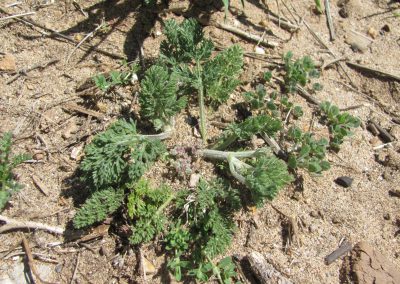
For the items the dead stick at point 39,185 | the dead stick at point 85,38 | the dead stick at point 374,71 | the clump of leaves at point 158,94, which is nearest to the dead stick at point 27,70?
the dead stick at point 85,38

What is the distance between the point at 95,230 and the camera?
9.76 ft

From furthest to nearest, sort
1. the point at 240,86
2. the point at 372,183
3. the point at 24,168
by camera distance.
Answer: the point at 240,86 < the point at 372,183 < the point at 24,168

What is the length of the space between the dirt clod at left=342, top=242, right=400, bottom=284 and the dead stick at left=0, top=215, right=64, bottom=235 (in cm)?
192

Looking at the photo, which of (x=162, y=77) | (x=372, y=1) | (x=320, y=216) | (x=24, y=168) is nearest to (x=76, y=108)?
(x=24, y=168)

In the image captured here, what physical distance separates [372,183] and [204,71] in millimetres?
1500

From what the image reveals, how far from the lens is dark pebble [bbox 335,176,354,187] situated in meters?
3.31

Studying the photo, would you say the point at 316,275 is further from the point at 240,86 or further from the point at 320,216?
the point at 240,86

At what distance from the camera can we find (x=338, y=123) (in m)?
3.48

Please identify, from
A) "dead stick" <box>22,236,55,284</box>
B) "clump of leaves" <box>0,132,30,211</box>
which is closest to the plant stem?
"clump of leaves" <box>0,132,30,211</box>

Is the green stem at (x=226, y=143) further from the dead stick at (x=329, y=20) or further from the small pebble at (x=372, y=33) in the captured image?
the small pebble at (x=372, y=33)

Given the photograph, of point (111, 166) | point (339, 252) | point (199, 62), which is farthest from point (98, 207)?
point (339, 252)

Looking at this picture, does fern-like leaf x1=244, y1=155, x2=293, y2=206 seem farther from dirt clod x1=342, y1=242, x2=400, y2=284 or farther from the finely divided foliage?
dirt clod x1=342, y1=242, x2=400, y2=284

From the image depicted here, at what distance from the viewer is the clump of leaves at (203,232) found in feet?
9.35

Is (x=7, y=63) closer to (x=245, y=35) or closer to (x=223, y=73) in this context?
(x=223, y=73)
